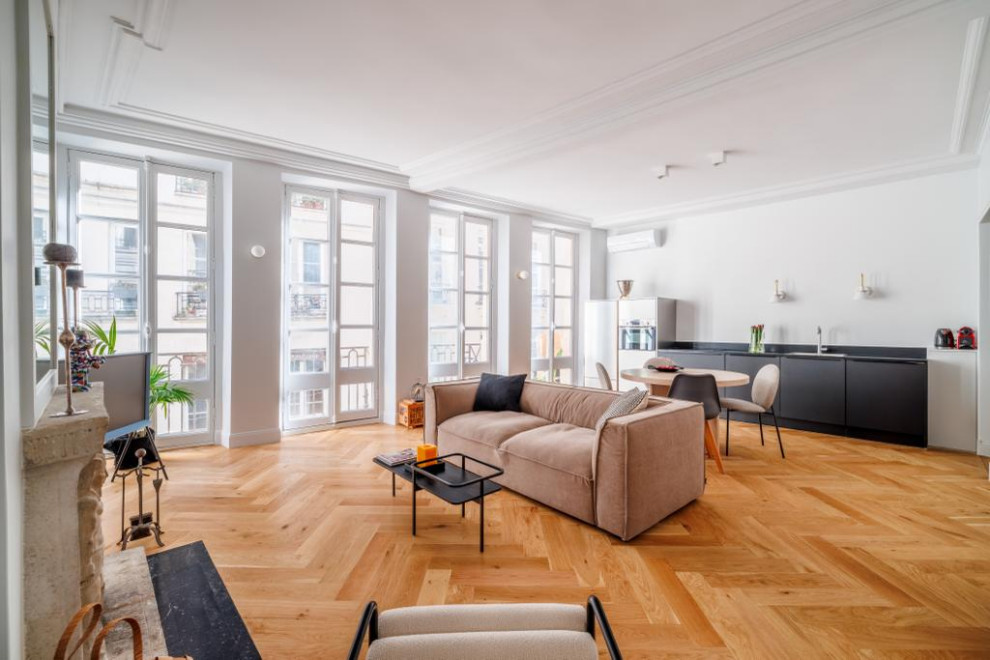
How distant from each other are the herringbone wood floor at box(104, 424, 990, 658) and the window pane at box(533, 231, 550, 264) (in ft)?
14.1

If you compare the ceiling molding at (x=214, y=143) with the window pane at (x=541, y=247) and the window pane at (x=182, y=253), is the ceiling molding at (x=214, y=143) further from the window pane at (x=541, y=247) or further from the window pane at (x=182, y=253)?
the window pane at (x=541, y=247)

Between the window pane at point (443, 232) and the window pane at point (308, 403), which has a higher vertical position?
the window pane at point (443, 232)

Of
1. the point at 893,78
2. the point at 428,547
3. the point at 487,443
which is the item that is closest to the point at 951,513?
the point at 893,78

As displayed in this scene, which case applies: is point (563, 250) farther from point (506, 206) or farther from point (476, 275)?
point (476, 275)

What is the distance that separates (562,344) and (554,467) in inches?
184

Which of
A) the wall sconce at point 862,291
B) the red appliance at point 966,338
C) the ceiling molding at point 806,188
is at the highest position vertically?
the ceiling molding at point 806,188

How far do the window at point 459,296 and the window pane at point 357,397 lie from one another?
81cm

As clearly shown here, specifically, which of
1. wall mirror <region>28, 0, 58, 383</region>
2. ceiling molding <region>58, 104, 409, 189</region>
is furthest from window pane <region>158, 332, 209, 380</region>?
wall mirror <region>28, 0, 58, 383</region>

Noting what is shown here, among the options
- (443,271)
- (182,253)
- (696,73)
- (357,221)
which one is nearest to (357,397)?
(443,271)

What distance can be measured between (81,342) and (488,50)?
2.69 meters

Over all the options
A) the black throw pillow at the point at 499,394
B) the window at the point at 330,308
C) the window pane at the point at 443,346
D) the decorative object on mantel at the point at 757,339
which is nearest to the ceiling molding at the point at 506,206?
the window at the point at 330,308

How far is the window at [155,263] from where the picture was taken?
389 centimetres

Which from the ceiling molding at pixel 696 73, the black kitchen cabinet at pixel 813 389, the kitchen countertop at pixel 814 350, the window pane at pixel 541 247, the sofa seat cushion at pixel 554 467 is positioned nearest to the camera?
the ceiling molding at pixel 696 73

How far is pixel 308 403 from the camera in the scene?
5059mm
